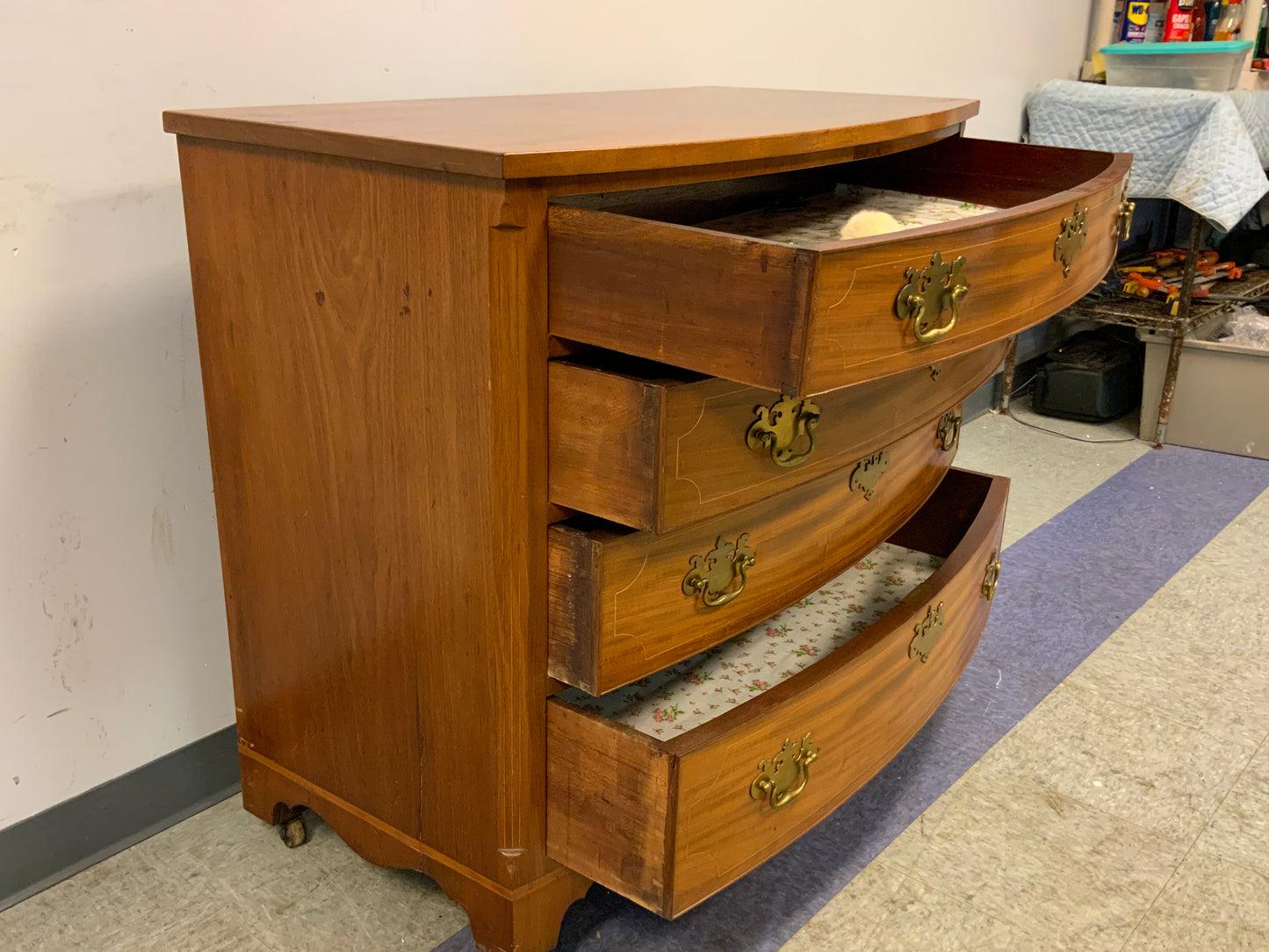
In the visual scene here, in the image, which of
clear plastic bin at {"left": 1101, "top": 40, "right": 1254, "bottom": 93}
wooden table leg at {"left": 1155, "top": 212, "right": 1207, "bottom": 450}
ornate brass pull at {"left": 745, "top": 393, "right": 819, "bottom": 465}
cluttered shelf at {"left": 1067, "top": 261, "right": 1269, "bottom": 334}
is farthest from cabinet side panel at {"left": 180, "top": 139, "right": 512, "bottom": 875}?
clear plastic bin at {"left": 1101, "top": 40, "right": 1254, "bottom": 93}

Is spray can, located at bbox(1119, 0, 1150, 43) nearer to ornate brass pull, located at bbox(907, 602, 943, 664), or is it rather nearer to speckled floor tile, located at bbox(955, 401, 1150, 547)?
speckled floor tile, located at bbox(955, 401, 1150, 547)

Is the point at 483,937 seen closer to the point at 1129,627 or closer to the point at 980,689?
the point at 980,689

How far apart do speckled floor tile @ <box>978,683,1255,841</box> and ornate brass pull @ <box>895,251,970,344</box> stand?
812 mm

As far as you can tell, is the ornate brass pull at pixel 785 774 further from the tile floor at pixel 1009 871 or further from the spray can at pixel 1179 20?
the spray can at pixel 1179 20

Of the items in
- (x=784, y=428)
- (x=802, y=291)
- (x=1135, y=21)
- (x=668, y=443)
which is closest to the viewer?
(x=802, y=291)

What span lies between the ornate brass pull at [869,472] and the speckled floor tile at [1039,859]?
0.42 metres

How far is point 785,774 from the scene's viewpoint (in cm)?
99

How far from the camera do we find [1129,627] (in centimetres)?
183

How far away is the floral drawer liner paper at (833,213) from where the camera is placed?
3.73ft

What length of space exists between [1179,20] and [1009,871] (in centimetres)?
242

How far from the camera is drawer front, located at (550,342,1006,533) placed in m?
0.82

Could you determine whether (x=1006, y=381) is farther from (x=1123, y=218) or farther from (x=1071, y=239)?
(x=1071, y=239)

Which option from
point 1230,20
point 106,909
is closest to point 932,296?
point 106,909

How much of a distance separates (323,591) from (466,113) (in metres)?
0.48
